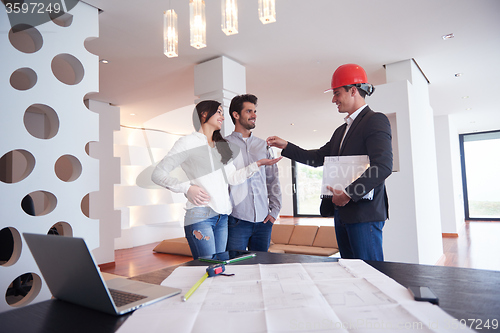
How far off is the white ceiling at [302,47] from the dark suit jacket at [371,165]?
1619mm

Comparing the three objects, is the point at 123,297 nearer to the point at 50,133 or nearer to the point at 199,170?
the point at 199,170

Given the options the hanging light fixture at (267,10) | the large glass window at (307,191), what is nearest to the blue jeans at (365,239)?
the hanging light fixture at (267,10)

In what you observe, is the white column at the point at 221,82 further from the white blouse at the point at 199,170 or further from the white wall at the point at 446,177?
the white wall at the point at 446,177

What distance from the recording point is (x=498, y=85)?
548 centimetres

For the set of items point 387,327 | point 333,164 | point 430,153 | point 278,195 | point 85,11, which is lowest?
point 387,327

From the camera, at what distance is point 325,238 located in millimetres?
5289

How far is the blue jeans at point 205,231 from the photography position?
1700 mm

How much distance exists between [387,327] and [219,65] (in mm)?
3582

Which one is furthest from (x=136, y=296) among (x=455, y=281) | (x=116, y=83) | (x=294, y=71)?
(x=116, y=83)

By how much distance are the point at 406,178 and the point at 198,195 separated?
2.93 metres

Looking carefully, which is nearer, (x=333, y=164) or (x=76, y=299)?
(x=76, y=299)

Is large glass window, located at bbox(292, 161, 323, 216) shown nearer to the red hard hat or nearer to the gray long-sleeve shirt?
the gray long-sleeve shirt

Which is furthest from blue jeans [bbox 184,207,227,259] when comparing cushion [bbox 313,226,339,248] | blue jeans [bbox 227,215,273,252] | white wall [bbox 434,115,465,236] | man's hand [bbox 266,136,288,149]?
white wall [bbox 434,115,465,236]

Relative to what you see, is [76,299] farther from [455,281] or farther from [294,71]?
[294,71]
